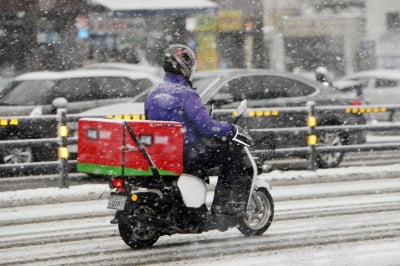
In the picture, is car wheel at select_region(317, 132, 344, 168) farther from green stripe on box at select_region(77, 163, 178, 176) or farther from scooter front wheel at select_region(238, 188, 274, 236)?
green stripe on box at select_region(77, 163, 178, 176)

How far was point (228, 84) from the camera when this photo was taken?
14898mm

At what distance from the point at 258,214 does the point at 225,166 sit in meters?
0.84

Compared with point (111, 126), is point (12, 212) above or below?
below

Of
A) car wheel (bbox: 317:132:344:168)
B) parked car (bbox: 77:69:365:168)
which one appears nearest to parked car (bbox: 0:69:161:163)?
parked car (bbox: 77:69:365:168)

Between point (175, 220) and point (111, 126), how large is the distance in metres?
0.97

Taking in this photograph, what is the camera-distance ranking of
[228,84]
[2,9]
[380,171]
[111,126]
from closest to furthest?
[111,126], [380,171], [228,84], [2,9]

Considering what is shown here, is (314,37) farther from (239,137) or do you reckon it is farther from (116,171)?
(116,171)

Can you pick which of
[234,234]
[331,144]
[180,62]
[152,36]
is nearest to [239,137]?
[180,62]

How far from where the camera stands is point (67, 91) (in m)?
16.4

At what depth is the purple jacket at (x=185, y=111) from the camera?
7785mm

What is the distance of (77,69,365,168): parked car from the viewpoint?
1459cm

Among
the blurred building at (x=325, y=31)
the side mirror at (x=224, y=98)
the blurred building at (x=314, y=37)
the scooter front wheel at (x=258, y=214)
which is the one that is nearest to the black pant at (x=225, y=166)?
the scooter front wheel at (x=258, y=214)

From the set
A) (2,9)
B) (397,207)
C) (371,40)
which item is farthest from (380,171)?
(371,40)

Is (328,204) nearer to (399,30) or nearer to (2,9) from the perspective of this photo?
(2,9)
